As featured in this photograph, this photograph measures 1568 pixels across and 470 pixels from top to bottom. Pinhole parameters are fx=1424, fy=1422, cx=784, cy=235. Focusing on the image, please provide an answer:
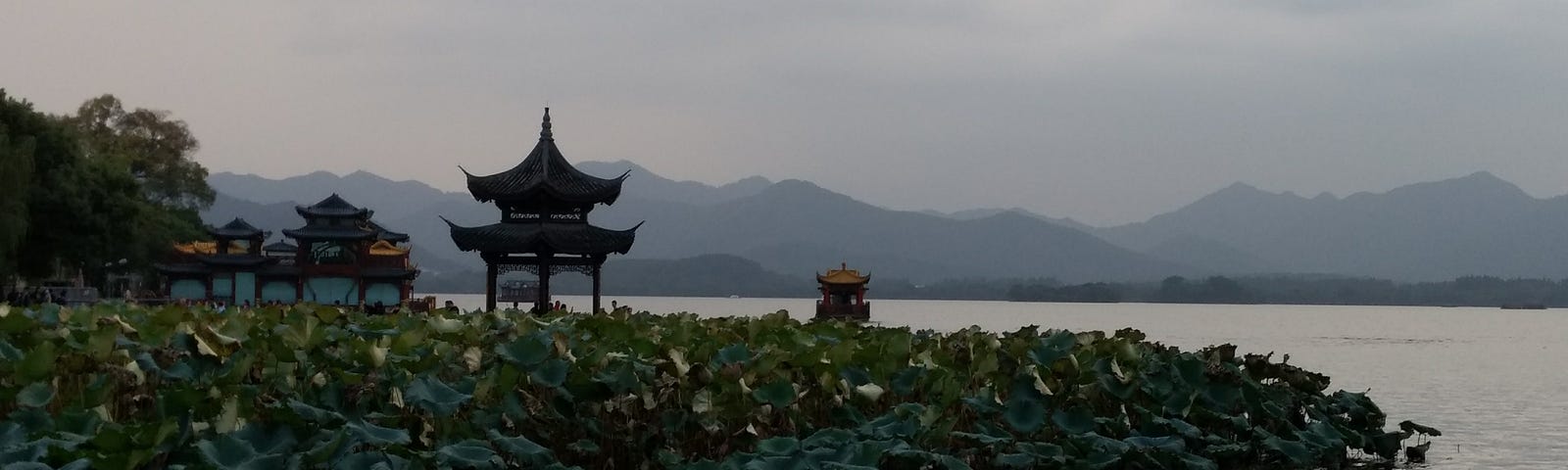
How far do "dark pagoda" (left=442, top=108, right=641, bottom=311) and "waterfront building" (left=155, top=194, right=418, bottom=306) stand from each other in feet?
74.6

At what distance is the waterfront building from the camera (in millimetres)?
57438

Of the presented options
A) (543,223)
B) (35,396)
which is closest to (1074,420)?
(35,396)

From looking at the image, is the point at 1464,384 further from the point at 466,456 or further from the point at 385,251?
the point at 385,251

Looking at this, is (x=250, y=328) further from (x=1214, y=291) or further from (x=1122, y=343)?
(x=1214, y=291)

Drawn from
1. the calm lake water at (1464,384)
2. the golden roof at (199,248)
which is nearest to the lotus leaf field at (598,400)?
the calm lake water at (1464,384)

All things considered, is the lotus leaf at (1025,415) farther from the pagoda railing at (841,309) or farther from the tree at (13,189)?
the pagoda railing at (841,309)

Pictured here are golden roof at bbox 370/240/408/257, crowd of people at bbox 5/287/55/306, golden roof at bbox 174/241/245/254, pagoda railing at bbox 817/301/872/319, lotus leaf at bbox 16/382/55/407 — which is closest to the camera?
lotus leaf at bbox 16/382/55/407

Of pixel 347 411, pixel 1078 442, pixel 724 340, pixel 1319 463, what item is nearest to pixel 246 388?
pixel 347 411

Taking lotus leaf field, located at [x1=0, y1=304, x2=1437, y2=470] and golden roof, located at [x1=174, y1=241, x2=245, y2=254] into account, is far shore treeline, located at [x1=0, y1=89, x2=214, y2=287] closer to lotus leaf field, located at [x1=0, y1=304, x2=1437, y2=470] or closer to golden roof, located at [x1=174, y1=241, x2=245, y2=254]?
golden roof, located at [x1=174, y1=241, x2=245, y2=254]

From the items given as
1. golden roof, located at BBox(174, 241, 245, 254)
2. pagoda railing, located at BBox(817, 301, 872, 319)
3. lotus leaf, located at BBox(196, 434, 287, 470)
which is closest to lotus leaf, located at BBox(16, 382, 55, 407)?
lotus leaf, located at BBox(196, 434, 287, 470)

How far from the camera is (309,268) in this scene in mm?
57750

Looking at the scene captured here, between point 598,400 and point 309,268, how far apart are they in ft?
171

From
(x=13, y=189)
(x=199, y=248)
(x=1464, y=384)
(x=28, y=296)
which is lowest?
(x=1464, y=384)

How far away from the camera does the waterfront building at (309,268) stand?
57438 mm
